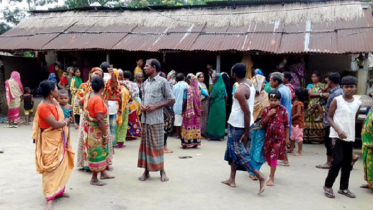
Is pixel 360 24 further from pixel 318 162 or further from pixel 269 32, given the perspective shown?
pixel 318 162

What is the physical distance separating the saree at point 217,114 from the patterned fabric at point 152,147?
3499 mm

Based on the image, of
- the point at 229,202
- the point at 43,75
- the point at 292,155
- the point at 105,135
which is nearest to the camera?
the point at 229,202

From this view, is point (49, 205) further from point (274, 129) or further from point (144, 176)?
point (274, 129)

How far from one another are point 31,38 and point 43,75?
2.15 metres

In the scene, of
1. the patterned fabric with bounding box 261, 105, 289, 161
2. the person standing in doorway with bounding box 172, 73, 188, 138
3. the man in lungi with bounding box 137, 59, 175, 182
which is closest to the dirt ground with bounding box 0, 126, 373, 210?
the man in lungi with bounding box 137, 59, 175, 182

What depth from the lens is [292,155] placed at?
646cm

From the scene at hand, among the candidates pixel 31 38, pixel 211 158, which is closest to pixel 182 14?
pixel 31 38

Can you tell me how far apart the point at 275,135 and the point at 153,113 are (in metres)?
1.72

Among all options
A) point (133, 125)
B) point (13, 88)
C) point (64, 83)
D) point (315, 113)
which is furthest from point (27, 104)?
point (315, 113)

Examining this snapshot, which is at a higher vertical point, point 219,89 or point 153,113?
point 219,89

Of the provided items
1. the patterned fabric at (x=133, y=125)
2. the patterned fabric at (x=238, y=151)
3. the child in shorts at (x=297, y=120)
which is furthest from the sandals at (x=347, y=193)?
the patterned fabric at (x=133, y=125)

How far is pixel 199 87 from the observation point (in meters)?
7.53

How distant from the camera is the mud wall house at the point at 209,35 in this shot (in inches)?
327

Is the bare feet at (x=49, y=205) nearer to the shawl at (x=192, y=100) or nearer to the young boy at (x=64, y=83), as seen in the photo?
the shawl at (x=192, y=100)
